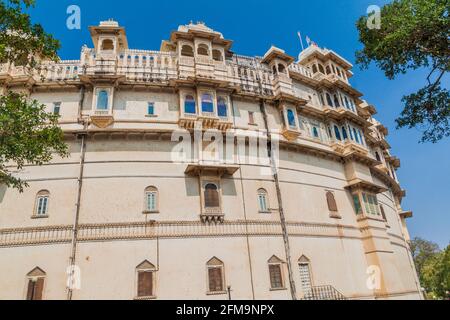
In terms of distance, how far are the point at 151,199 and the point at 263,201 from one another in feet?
23.1

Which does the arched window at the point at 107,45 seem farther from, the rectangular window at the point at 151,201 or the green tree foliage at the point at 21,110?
the rectangular window at the point at 151,201

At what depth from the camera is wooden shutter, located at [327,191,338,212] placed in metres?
20.4

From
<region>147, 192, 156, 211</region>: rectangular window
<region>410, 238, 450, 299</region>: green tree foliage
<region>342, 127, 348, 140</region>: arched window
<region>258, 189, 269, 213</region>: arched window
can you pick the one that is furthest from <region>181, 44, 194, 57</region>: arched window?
<region>410, 238, 450, 299</region>: green tree foliage

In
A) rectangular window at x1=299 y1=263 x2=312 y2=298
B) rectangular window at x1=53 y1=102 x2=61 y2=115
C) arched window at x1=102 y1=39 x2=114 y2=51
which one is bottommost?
rectangular window at x1=299 y1=263 x2=312 y2=298

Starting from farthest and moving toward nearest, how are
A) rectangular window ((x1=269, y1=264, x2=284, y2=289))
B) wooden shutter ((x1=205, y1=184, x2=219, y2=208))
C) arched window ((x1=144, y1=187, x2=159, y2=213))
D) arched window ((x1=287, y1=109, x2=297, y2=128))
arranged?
arched window ((x1=287, y1=109, x2=297, y2=128)), wooden shutter ((x1=205, y1=184, x2=219, y2=208)), rectangular window ((x1=269, y1=264, x2=284, y2=289)), arched window ((x1=144, y1=187, x2=159, y2=213))

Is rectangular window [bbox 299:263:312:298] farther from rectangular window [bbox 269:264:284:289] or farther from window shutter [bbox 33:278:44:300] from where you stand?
window shutter [bbox 33:278:44:300]

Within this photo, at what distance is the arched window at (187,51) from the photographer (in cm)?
2100

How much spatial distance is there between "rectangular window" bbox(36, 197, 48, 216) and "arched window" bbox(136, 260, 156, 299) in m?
5.79

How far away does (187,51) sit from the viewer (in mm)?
21250

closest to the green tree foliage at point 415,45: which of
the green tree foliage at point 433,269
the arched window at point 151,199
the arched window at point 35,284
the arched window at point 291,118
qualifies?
the arched window at point 291,118

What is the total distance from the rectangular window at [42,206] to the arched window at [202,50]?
554 inches
